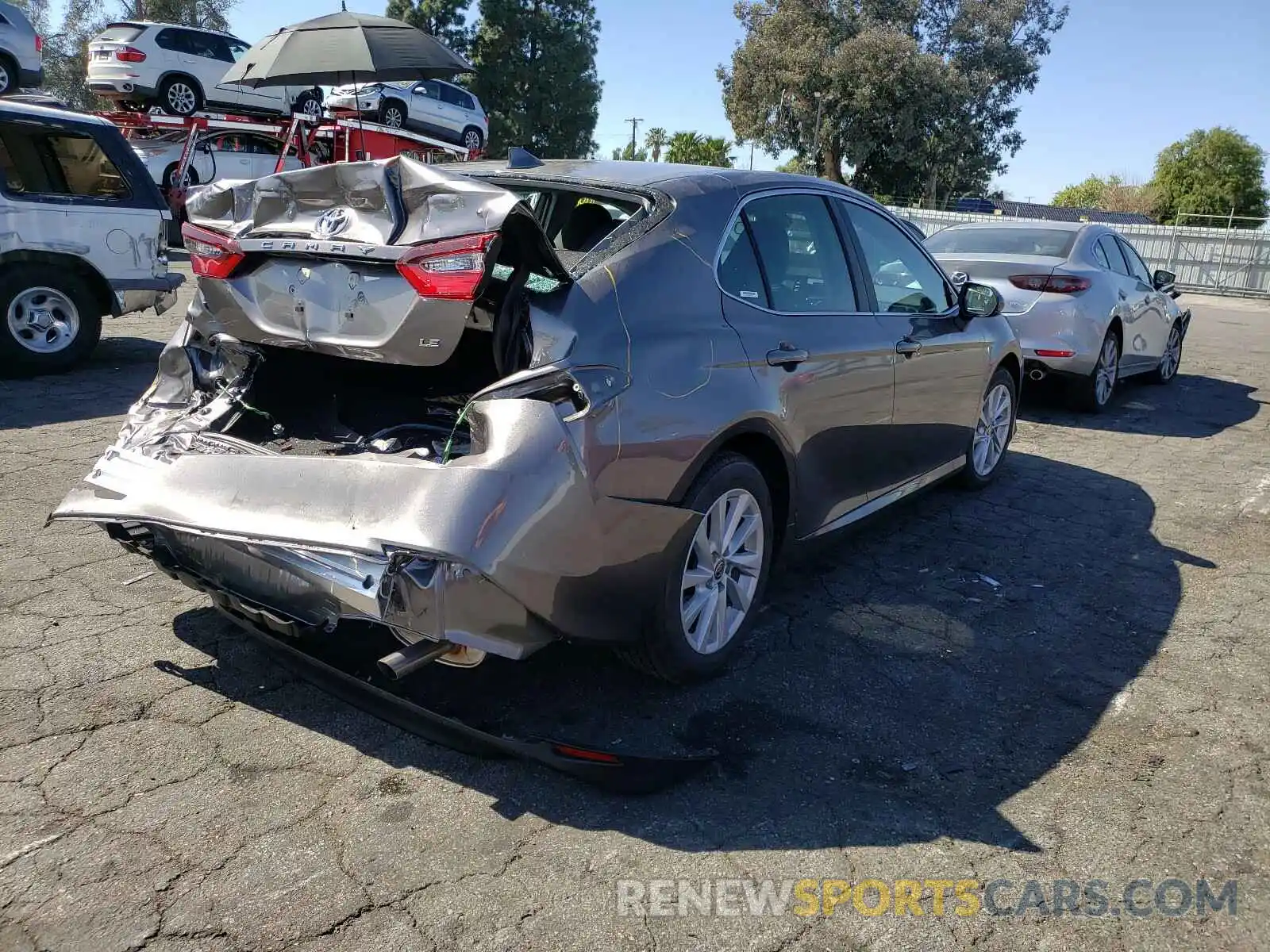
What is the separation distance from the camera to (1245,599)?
14.8 feet

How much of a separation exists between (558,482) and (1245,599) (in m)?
3.62

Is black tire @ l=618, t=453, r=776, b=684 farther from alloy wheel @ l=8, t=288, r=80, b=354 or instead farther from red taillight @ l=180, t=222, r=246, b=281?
alloy wheel @ l=8, t=288, r=80, b=354

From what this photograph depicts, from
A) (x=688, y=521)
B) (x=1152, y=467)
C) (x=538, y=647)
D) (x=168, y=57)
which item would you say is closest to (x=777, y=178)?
(x=688, y=521)

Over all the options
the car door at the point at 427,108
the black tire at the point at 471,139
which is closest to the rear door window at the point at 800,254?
the car door at the point at 427,108

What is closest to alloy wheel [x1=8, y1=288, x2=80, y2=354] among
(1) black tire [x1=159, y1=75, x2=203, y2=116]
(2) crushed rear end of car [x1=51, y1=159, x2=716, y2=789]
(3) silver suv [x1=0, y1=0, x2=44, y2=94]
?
(2) crushed rear end of car [x1=51, y1=159, x2=716, y2=789]

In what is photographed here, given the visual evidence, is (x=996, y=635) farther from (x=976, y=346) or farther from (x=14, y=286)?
(x=14, y=286)

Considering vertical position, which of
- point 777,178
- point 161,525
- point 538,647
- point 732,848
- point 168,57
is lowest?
point 732,848

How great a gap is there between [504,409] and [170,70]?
18816 millimetres

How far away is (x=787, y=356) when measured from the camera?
3.52 meters

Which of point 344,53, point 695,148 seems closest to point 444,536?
point 344,53

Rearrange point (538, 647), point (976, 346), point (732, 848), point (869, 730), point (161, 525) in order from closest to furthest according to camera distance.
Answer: point (732, 848) → point (538, 647) → point (161, 525) → point (869, 730) → point (976, 346)

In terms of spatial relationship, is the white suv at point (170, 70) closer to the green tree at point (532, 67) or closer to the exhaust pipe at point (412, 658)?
the exhaust pipe at point (412, 658)

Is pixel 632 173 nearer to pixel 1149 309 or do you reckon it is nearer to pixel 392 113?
pixel 1149 309

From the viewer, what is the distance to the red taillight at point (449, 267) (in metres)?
2.76
